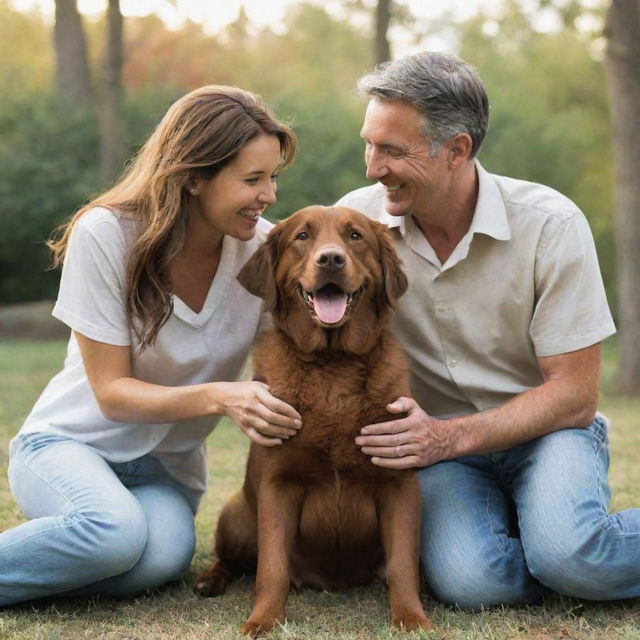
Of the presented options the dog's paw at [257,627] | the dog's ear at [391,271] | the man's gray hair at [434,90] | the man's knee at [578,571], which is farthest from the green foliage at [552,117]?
the dog's paw at [257,627]

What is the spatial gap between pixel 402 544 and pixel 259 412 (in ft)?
2.13

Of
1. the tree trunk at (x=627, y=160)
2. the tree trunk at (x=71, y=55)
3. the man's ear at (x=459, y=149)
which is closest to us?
the man's ear at (x=459, y=149)

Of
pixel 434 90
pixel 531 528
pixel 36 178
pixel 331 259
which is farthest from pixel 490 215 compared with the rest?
pixel 36 178

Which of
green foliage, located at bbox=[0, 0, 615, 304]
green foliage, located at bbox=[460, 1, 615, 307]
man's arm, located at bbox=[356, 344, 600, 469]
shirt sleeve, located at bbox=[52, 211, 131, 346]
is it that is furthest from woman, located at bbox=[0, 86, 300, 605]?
green foliage, located at bbox=[460, 1, 615, 307]

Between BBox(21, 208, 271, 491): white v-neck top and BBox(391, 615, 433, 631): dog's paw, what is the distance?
1083 mm

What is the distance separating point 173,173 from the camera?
11.1 ft

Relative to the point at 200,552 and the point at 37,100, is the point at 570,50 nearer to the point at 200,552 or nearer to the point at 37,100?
the point at 37,100

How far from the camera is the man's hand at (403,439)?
3.15 m

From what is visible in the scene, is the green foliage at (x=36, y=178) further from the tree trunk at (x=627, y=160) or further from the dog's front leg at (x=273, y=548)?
the dog's front leg at (x=273, y=548)

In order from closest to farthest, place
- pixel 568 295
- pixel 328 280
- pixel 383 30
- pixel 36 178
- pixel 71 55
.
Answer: pixel 328 280 → pixel 568 295 → pixel 383 30 → pixel 36 178 → pixel 71 55

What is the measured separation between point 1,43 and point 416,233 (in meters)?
24.6

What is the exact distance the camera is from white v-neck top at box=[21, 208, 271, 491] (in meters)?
3.38

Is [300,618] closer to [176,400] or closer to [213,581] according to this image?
[213,581]

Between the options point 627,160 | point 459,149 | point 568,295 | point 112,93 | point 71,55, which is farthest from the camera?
point 71,55
